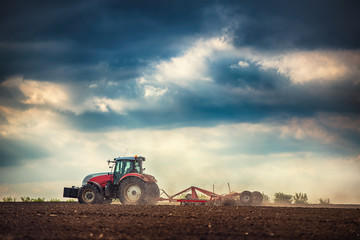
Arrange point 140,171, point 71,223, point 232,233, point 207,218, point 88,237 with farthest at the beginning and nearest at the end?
point 140,171 → point 207,218 → point 71,223 → point 232,233 → point 88,237

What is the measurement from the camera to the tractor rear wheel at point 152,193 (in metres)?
18.9

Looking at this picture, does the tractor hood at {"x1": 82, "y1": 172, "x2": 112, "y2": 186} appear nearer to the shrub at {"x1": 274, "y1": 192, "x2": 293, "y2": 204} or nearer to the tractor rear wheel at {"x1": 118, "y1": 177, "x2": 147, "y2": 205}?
the tractor rear wheel at {"x1": 118, "y1": 177, "x2": 147, "y2": 205}

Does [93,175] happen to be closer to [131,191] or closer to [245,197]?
[131,191]

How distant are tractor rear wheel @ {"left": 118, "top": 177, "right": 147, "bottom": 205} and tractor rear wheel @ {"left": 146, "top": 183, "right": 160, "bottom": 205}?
28 cm

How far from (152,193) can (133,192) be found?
6.05 ft

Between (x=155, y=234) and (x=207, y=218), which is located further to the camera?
(x=207, y=218)

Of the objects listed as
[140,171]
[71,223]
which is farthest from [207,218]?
[140,171]

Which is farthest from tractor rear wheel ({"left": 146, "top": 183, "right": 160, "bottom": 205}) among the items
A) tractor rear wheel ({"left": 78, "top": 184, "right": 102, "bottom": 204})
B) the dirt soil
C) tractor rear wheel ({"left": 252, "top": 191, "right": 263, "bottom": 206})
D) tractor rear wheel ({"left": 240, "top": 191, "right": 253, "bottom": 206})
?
tractor rear wheel ({"left": 252, "top": 191, "right": 263, "bottom": 206})

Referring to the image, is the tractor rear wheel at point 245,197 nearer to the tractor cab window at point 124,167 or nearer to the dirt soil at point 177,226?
the dirt soil at point 177,226

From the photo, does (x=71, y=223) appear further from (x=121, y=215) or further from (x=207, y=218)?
(x=207, y=218)

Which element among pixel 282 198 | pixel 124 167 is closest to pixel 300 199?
pixel 282 198

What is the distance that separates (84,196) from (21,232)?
980 cm

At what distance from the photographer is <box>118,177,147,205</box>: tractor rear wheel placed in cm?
1862

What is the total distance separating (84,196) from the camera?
1995cm
